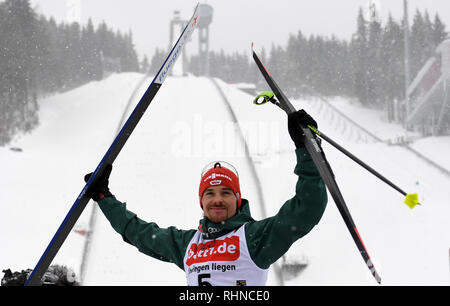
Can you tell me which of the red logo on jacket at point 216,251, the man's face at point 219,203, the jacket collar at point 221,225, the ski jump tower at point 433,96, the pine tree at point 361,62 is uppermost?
the pine tree at point 361,62

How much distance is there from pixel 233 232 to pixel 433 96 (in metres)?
25.2

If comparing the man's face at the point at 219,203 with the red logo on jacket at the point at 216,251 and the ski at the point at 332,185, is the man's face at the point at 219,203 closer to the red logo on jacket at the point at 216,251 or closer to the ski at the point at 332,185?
the red logo on jacket at the point at 216,251

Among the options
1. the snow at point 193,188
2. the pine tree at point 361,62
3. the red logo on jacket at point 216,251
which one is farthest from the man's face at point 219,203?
the pine tree at point 361,62

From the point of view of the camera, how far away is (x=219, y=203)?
2135 mm

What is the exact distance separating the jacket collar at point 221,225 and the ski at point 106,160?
2.60 feet

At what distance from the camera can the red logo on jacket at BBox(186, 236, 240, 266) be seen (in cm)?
201

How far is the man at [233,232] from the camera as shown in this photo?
1.93m

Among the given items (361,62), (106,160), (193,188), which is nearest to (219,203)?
(106,160)

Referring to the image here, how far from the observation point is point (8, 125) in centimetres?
2611

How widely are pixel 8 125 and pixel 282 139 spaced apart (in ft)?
58.7

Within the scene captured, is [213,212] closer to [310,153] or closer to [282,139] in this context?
[310,153]

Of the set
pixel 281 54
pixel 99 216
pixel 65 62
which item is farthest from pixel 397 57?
pixel 99 216

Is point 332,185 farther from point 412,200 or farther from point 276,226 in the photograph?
point 412,200
